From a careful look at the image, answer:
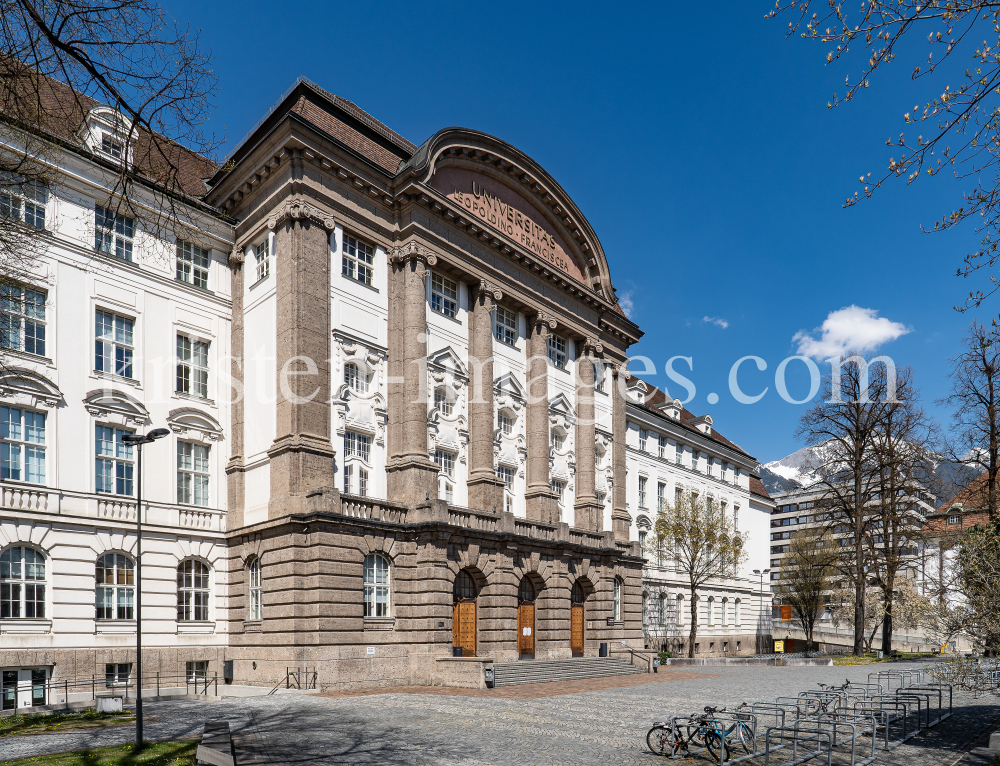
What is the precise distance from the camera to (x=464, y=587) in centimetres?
3597

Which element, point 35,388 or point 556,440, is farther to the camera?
point 556,440

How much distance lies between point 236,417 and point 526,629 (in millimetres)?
16805

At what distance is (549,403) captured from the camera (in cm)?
4422

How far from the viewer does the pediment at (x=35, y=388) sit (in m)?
27.5

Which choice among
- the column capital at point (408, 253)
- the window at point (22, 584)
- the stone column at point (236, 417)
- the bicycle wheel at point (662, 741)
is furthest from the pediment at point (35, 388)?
the bicycle wheel at point (662, 741)

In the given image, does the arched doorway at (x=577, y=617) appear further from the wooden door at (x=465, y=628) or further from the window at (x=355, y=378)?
the window at (x=355, y=378)

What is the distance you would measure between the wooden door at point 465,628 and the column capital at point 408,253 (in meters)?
15.3

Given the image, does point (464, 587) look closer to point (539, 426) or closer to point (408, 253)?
point (539, 426)

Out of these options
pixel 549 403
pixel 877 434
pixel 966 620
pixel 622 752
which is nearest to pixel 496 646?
pixel 549 403

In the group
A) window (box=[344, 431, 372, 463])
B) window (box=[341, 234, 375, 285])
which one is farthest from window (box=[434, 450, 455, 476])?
window (box=[341, 234, 375, 285])

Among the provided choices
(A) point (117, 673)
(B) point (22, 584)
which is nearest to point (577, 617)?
(A) point (117, 673)

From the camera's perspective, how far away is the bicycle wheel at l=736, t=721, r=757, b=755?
635 inches

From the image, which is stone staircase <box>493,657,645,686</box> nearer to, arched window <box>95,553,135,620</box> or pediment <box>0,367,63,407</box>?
arched window <box>95,553,135,620</box>

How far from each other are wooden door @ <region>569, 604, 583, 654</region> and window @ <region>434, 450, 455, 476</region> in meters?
11.4
